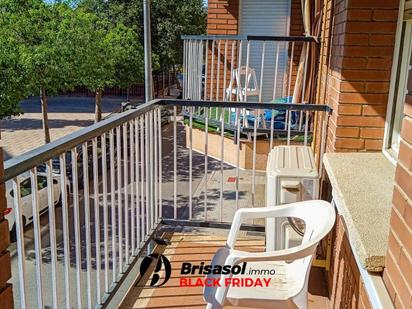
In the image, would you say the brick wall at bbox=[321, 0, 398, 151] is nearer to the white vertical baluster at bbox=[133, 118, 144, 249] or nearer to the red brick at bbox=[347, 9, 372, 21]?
the red brick at bbox=[347, 9, 372, 21]

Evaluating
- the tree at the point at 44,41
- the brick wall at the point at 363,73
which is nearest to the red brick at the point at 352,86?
the brick wall at the point at 363,73

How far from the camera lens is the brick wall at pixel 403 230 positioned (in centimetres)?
110

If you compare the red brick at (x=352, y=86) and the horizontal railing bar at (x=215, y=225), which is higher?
the red brick at (x=352, y=86)

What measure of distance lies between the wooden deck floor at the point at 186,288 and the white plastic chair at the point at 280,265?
0.70 metres

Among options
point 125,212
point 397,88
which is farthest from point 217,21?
point 125,212

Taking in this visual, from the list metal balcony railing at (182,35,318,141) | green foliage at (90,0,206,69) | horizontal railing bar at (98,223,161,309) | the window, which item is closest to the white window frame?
the window

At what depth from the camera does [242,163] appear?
6.68 m

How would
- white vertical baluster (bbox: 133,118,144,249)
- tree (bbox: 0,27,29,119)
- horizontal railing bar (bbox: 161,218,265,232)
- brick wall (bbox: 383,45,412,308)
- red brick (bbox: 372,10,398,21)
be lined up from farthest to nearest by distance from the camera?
1. tree (bbox: 0,27,29,119)
2. horizontal railing bar (bbox: 161,218,265,232)
3. white vertical baluster (bbox: 133,118,144,249)
4. red brick (bbox: 372,10,398,21)
5. brick wall (bbox: 383,45,412,308)

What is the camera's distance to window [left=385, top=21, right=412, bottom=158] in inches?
95.4

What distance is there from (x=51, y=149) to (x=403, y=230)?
46.6 inches

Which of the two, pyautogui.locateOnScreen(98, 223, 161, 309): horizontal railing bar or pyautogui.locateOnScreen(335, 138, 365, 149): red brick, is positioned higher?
pyautogui.locateOnScreen(335, 138, 365, 149): red brick

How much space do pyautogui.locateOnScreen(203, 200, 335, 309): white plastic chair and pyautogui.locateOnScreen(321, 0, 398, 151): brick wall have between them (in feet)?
2.64

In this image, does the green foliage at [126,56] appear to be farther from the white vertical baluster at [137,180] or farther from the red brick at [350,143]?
the red brick at [350,143]

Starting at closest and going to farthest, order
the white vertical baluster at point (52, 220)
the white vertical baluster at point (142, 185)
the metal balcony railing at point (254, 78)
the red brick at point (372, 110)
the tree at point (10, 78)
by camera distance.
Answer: the white vertical baluster at point (52, 220) < the red brick at point (372, 110) < the white vertical baluster at point (142, 185) < the metal balcony railing at point (254, 78) < the tree at point (10, 78)
